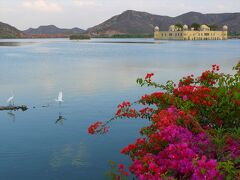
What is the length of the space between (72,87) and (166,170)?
4041 centimetres

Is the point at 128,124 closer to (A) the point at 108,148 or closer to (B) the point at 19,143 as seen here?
(A) the point at 108,148

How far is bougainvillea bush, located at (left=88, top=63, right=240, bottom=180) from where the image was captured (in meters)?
7.33

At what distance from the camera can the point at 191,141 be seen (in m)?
8.55

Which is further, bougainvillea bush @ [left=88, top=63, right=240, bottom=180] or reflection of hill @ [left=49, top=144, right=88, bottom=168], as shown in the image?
reflection of hill @ [left=49, top=144, right=88, bottom=168]

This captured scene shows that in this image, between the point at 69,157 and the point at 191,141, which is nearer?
the point at 191,141

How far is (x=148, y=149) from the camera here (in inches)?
362

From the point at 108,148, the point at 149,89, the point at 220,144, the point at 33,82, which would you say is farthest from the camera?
the point at 33,82

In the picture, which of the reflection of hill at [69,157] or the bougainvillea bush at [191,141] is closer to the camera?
the bougainvillea bush at [191,141]

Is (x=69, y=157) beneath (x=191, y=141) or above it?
beneath

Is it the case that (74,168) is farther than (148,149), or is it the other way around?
(74,168)

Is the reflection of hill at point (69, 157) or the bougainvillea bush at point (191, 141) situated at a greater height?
the bougainvillea bush at point (191, 141)

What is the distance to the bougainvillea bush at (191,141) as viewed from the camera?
7332 millimetres

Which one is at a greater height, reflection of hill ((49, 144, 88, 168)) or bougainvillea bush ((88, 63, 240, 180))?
bougainvillea bush ((88, 63, 240, 180))

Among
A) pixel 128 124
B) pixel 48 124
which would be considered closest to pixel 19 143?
pixel 48 124
